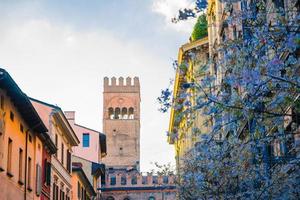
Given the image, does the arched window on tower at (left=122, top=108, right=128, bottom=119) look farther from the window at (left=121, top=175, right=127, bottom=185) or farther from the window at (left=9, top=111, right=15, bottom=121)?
the window at (left=9, top=111, right=15, bottom=121)

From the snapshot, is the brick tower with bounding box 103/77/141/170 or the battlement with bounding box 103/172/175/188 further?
the brick tower with bounding box 103/77/141/170

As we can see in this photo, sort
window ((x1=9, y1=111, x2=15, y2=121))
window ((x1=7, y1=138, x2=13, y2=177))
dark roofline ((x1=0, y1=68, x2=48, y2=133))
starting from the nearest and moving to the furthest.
A: dark roofline ((x1=0, y1=68, x2=48, y2=133)) → window ((x1=7, y1=138, x2=13, y2=177)) → window ((x1=9, y1=111, x2=15, y2=121))

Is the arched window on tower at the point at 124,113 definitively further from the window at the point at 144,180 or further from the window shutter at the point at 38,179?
the window shutter at the point at 38,179

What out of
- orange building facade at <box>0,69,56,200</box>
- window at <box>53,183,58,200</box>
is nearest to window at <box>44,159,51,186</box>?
orange building facade at <box>0,69,56,200</box>

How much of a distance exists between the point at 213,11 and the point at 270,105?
29.6 metres

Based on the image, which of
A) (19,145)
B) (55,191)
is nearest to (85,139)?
(55,191)

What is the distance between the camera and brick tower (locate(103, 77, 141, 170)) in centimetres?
11750

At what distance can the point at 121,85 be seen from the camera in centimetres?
13138

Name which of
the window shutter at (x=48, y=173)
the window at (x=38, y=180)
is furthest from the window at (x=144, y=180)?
the window at (x=38, y=180)

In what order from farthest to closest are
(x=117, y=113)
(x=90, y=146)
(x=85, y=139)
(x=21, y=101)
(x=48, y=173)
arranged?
(x=117, y=113)
(x=90, y=146)
(x=85, y=139)
(x=48, y=173)
(x=21, y=101)

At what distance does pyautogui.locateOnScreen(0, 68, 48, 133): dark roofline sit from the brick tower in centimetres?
8367

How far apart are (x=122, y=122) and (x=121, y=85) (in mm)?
10629

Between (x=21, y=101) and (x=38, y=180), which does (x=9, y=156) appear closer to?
(x=21, y=101)

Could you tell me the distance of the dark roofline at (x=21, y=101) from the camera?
2289cm
